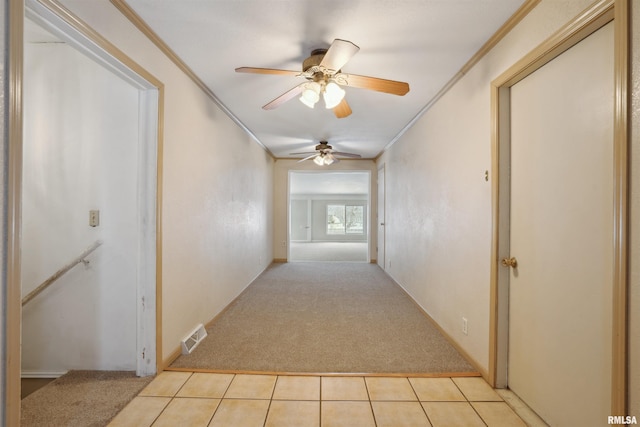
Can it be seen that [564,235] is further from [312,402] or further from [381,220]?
[381,220]

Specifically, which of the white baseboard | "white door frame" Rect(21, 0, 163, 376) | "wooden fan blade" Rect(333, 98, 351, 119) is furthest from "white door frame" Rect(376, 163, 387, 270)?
the white baseboard

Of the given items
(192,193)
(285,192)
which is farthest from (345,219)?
(192,193)

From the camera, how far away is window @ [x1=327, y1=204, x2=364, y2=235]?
13320 millimetres

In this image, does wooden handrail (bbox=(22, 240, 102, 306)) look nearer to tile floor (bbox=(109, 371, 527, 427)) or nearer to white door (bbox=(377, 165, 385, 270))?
tile floor (bbox=(109, 371, 527, 427))

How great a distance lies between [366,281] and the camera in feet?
15.3

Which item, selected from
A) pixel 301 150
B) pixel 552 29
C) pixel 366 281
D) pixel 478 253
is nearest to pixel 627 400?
pixel 478 253

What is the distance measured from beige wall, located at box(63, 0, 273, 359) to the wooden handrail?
1.69 feet

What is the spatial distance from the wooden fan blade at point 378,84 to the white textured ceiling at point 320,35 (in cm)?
24

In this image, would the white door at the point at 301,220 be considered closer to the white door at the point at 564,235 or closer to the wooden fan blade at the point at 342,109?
the wooden fan blade at the point at 342,109

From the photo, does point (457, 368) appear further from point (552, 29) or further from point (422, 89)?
point (422, 89)

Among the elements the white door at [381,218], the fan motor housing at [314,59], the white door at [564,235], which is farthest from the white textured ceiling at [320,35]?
the white door at [381,218]

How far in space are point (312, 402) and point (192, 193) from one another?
1.83m

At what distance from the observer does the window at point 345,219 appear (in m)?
13.3

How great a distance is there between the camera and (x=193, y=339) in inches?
93.9
